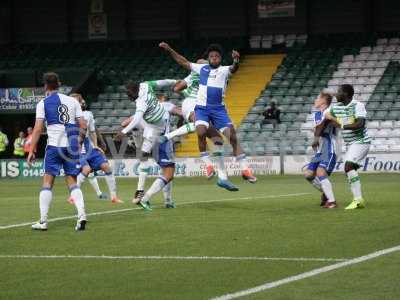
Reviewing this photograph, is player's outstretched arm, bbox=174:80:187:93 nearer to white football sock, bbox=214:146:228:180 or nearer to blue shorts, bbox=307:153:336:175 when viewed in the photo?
white football sock, bbox=214:146:228:180

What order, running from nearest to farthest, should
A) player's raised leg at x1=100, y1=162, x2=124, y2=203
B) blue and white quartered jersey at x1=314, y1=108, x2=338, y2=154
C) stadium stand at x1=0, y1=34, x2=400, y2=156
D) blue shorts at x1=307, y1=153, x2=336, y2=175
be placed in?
blue shorts at x1=307, y1=153, x2=336, y2=175 → blue and white quartered jersey at x1=314, y1=108, x2=338, y2=154 → player's raised leg at x1=100, y1=162, x2=124, y2=203 → stadium stand at x1=0, y1=34, x2=400, y2=156

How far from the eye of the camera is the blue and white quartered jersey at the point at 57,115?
47.2 feet

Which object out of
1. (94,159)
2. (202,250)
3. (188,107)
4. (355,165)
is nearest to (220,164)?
(188,107)

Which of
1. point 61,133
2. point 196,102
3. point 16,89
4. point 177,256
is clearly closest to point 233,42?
point 16,89

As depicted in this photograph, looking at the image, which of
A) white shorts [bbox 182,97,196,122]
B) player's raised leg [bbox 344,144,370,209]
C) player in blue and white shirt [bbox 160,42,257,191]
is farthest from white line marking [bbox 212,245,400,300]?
white shorts [bbox 182,97,196,122]

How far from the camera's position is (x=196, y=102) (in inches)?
754

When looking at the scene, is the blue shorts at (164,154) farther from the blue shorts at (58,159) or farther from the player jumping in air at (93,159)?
the blue shorts at (58,159)

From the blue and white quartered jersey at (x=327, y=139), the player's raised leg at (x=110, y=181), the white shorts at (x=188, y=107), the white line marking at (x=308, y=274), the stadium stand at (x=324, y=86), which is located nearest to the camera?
the white line marking at (x=308, y=274)

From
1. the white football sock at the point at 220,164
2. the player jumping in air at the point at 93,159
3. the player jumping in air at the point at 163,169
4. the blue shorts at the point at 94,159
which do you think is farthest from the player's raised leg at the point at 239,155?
the blue shorts at the point at 94,159

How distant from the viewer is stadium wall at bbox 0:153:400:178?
36.7 m

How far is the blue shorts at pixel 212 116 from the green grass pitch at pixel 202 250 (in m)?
1.49

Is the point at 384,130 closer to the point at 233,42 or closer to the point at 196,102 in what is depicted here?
the point at 233,42

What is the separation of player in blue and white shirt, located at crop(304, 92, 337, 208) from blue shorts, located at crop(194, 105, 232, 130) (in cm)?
160

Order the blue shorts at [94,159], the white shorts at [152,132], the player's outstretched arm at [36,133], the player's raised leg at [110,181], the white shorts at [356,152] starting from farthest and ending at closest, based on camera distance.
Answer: the blue shorts at [94,159] → the player's raised leg at [110,181] → the white shorts at [152,132] → the white shorts at [356,152] → the player's outstretched arm at [36,133]
